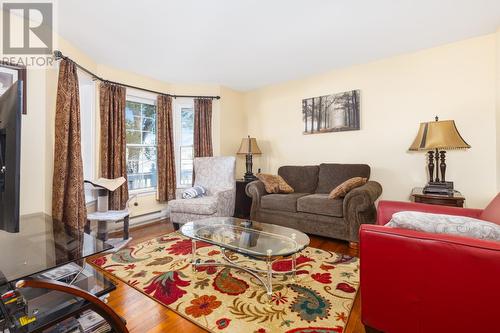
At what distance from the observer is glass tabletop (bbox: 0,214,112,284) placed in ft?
3.41

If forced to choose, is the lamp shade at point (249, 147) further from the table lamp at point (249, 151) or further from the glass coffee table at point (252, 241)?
the glass coffee table at point (252, 241)

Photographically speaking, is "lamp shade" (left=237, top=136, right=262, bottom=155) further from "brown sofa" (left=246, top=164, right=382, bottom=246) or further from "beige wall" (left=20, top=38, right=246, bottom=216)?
"beige wall" (left=20, top=38, right=246, bottom=216)

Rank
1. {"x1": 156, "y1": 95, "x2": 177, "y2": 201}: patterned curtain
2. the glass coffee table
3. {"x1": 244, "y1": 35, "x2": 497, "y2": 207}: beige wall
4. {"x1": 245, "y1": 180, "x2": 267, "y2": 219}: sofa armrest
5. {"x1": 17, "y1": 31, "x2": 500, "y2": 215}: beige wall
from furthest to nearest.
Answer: {"x1": 156, "y1": 95, "x2": 177, "y2": 201}: patterned curtain, {"x1": 245, "y1": 180, "x2": 267, "y2": 219}: sofa armrest, {"x1": 244, "y1": 35, "x2": 497, "y2": 207}: beige wall, {"x1": 17, "y1": 31, "x2": 500, "y2": 215}: beige wall, the glass coffee table

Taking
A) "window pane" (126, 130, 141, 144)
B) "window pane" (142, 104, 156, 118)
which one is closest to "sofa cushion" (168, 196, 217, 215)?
"window pane" (126, 130, 141, 144)

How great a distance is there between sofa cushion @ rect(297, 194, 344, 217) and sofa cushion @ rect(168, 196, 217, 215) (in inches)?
44.8

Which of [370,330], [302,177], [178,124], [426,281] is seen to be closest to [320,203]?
[302,177]

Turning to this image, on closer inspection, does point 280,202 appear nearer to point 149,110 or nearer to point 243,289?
point 243,289

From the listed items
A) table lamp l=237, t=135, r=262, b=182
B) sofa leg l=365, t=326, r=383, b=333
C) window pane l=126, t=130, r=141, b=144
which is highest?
window pane l=126, t=130, r=141, b=144

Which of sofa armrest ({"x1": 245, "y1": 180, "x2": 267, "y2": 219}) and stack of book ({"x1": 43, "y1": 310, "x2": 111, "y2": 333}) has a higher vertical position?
sofa armrest ({"x1": 245, "y1": 180, "x2": 267, "y2": 219})

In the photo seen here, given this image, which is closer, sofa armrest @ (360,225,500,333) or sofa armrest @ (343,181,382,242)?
sofa armrest @ (360,225,500,333)

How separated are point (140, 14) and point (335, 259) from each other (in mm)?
2974

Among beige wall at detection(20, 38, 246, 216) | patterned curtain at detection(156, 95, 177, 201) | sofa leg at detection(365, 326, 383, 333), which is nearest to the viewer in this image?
sofa leg at detection(365, 326, 383, 333)

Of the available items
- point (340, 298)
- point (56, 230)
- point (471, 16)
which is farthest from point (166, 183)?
point (471, 16)

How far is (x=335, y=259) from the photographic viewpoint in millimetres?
2359
